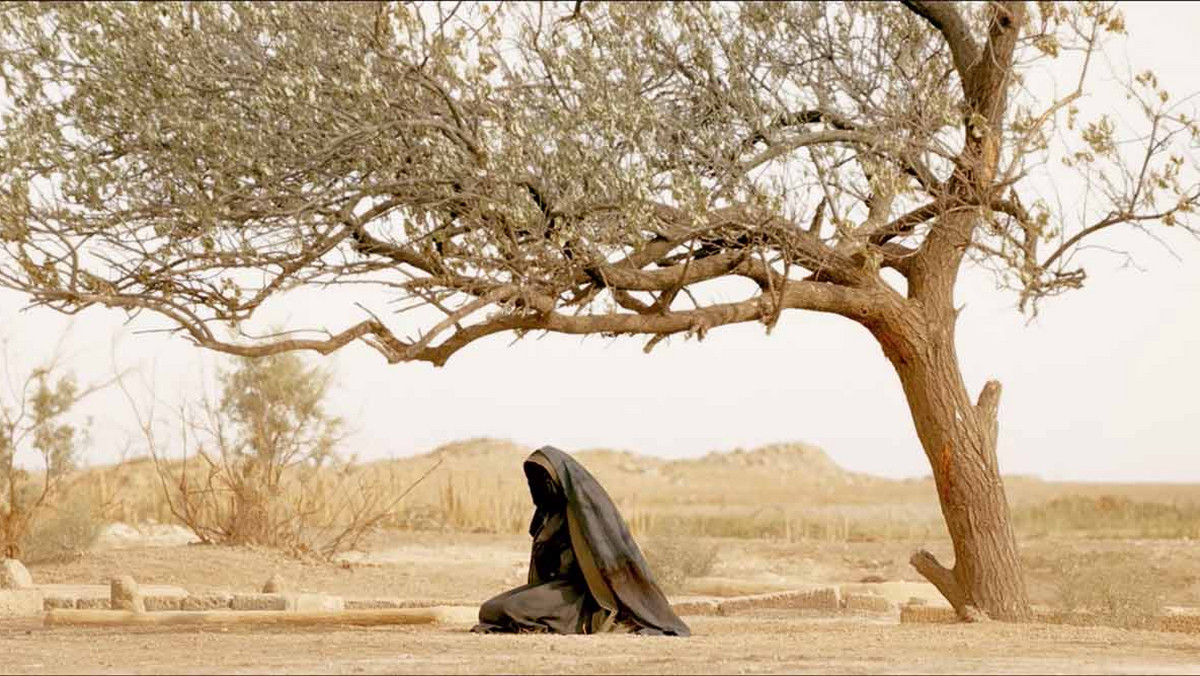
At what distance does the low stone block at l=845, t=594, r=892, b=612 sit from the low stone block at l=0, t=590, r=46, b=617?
7873mm

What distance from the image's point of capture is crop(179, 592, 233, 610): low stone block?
16.1 meters

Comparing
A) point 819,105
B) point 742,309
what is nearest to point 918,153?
point 819,105

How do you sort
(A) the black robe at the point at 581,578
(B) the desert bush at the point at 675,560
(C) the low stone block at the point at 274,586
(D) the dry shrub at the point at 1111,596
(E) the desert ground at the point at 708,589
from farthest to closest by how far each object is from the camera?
(B) the desert bush at the point at 675,560 → (C) the low stone block at the point at 274,586 → (D) the dry shrub at the point at 1111,596 → (A) the black robe at the point at 581,578 → (E) the desert ground at the point at 708,589

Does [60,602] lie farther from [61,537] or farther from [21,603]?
[61,537]

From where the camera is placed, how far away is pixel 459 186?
12375 mm

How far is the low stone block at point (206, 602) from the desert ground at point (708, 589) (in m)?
1.50

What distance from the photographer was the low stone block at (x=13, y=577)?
17.4m

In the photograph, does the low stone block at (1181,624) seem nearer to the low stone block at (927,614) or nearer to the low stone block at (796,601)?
the low stone block at (927,614)

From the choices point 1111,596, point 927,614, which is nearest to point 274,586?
point 927,614

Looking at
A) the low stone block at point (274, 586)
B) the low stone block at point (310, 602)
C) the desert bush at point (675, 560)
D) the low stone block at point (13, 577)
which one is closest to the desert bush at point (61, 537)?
the low stone block at point (13, 577)

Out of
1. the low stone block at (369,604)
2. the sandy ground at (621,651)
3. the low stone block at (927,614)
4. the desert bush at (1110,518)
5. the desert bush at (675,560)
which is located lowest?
the sandy ground at (621,651)

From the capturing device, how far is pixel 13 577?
57.1ft

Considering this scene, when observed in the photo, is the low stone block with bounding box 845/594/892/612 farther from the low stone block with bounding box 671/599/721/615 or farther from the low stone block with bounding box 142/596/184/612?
the low stone block with bounding box 142/596/184/612

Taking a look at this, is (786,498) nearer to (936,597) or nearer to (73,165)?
(936,597)
